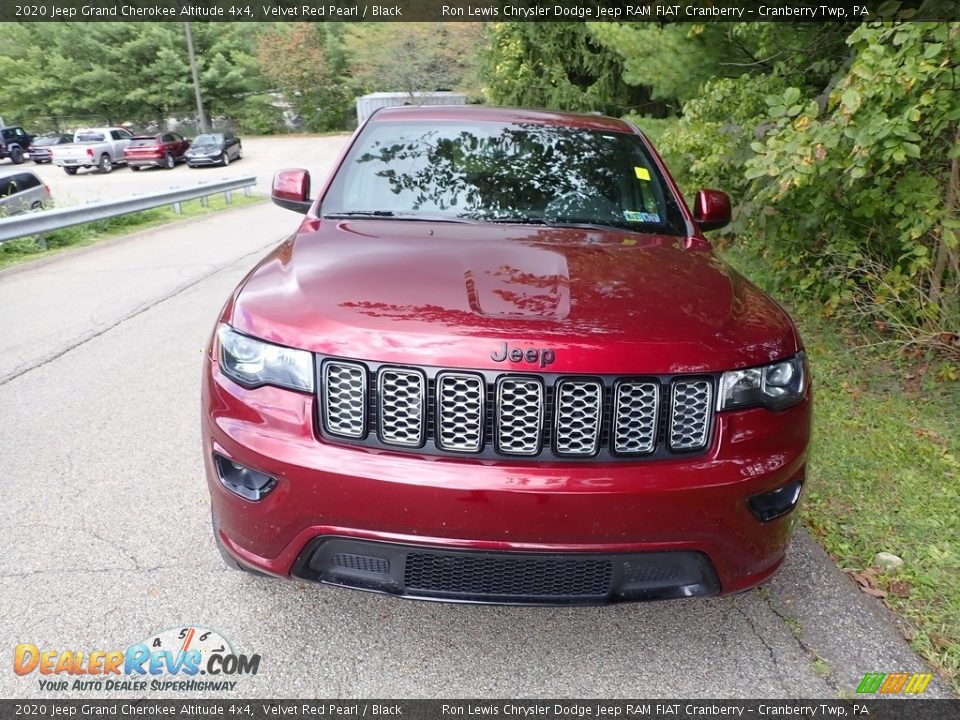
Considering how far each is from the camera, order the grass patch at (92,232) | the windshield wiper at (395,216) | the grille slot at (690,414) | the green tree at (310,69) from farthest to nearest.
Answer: the green tree at (310,69), the grass patch at (92,232), the windshield wiper at (395,216), the grille slot at (690,414)

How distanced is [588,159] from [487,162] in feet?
1.68

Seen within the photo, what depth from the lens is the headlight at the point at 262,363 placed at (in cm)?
207

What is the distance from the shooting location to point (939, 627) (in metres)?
2.48

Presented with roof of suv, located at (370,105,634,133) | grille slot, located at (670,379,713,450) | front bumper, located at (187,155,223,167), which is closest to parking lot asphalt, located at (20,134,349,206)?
front bumper, located at (187,155,223,167)

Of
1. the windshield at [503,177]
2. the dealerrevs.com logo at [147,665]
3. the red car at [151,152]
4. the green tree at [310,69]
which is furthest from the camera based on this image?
the green tree at [310,69]

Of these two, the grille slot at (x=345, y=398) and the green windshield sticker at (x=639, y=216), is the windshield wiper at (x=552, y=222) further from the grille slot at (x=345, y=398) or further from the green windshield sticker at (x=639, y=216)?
the grille slot at (x=345, y=398)

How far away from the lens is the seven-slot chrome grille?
1.99m

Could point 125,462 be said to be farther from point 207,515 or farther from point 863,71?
point 863,71

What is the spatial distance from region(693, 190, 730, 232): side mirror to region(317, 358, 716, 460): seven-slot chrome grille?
1681mm

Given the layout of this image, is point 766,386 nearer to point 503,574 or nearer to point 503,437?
point 503,437

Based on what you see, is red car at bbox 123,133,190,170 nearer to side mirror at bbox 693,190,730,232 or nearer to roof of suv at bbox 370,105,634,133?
roof of suv at bbox 370,105,634,133

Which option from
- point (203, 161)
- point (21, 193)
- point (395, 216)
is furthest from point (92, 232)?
point (203, 161)

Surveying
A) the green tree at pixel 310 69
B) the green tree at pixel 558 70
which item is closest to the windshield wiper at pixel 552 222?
the green tree at pixel 558 70

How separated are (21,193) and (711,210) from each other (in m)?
13.3
